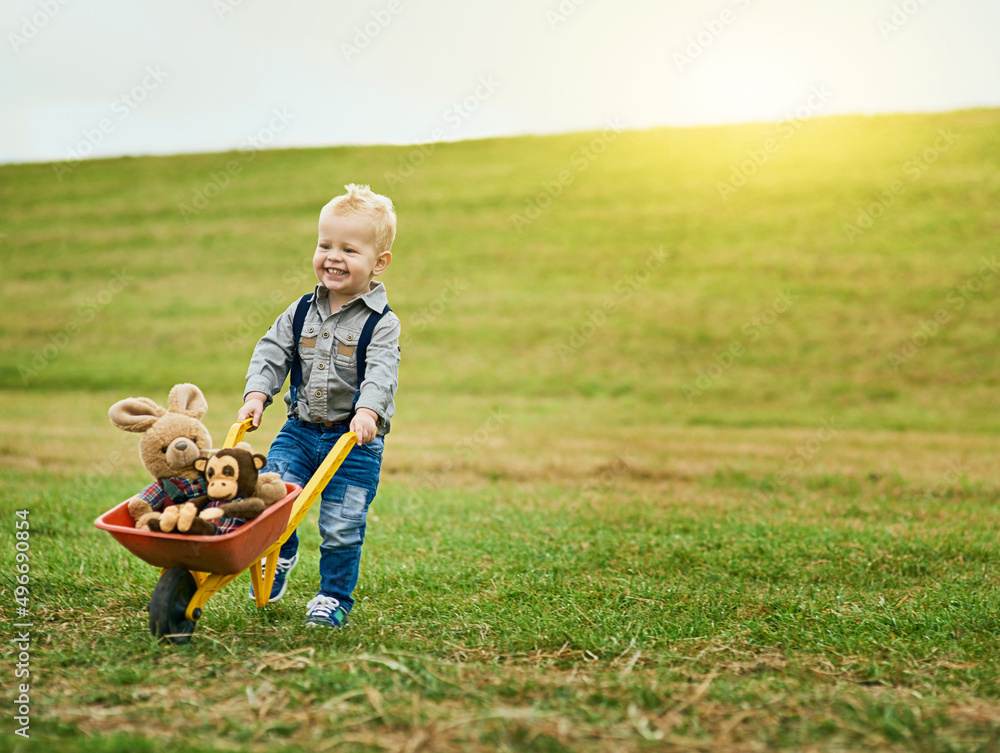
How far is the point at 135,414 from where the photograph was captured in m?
4.14

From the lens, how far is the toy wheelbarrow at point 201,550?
3.73 meters

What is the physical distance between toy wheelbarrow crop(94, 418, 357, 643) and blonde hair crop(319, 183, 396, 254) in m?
1.12

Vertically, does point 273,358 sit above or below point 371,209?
below

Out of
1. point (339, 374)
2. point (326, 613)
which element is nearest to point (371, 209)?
point (339, 374)

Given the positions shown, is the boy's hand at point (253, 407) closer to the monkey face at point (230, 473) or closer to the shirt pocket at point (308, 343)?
the shirt pocket at point (308, 343)

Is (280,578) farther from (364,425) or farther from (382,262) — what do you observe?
(382,262)

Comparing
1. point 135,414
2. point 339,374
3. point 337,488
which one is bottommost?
point 337,488

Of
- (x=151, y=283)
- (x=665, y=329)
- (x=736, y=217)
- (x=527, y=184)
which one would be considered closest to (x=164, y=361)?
(x=151, y=283)

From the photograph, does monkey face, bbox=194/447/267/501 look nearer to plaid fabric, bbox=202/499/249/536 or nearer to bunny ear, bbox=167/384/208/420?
plaid fabric, bbox=202/499/249/536

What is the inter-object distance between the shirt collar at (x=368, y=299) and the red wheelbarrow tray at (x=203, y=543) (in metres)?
1.12

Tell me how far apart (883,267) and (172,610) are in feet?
74.4

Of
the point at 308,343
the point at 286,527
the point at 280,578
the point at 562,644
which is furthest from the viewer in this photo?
the point at 280,578

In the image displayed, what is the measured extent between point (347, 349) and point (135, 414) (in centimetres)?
112

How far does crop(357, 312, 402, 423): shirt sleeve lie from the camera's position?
174 inches
